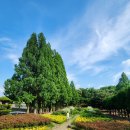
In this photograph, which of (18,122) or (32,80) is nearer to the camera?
(18,122)

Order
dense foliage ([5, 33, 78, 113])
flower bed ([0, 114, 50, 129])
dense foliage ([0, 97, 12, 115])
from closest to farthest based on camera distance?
flower bed ([0, 114, 50, 129]) → dense foliage ([0, 97, 12, 115]) → dense foliage ([5, 33, 78, 113])

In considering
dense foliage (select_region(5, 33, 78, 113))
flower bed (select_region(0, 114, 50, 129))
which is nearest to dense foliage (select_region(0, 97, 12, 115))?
dense foliage (select_region(5, 33, 78, 113))

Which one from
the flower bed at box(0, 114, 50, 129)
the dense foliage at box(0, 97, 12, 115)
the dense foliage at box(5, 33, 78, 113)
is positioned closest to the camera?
the flower bed at box(0, 114, 50, 129)

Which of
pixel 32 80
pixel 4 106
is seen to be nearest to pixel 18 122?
pixel 4 106

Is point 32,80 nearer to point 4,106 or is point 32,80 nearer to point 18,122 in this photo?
point 4,106

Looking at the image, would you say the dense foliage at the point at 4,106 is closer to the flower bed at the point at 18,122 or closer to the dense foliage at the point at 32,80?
the dense foliage at the point at 32,80

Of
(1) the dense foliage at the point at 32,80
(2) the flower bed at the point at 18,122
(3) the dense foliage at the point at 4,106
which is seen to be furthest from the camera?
(1) the dense foliage at the point at 32,80

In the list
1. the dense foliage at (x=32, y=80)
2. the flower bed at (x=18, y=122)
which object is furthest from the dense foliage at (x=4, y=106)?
the flower bed at (x=18, y=122)

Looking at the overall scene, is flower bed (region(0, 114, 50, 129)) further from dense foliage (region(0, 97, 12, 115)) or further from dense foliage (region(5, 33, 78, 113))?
dense foliage (region(5, 33, 78, 113))

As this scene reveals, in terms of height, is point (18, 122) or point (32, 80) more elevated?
point (32, 80)

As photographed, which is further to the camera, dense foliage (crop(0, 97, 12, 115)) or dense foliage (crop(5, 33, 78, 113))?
dense foliage (crop(5, 33, 78, 113))

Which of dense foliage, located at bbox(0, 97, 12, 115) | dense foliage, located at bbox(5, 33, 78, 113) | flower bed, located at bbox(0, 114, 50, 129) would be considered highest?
dense foliage, located at bbox(5, 33, 78, 113)

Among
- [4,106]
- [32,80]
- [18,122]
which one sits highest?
[32,80]

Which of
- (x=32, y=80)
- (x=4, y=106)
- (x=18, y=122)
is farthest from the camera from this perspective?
(x=32, y=80)
